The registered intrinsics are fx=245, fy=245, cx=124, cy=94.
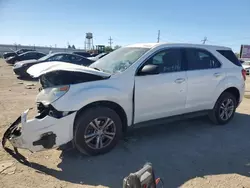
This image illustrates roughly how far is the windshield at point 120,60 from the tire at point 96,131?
0.83 meters

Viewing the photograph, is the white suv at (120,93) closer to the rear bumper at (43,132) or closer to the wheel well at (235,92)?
the rear bumper at (43,132)

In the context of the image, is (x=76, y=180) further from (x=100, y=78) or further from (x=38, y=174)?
(x=100, y=78)

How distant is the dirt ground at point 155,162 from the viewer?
3215 mm

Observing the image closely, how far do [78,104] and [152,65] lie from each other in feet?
4.58

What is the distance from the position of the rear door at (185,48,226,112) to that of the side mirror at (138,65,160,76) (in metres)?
0.99

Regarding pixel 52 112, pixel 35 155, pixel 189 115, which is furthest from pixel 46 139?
pixel 189 115

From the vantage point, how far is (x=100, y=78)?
3.86m

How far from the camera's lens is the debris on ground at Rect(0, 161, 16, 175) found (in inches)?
133

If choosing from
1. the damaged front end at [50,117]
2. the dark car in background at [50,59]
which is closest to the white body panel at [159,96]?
the damaged front end at [50,117]

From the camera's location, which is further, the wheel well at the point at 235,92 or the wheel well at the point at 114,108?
the wheel well at the point at 235,92

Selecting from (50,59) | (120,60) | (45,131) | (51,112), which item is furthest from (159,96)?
(50,59)

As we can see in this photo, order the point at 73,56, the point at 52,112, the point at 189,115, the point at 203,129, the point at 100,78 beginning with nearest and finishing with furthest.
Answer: the point at 52,112 < the point at 100,78 < the point at 189,115 < the point at 203,129 < the point at 73,56

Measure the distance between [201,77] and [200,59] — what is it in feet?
1.33

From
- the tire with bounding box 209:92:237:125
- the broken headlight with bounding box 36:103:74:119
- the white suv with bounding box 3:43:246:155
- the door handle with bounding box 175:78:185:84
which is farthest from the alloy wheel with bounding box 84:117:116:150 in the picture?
the tire with bounding box 209:92:237:125
